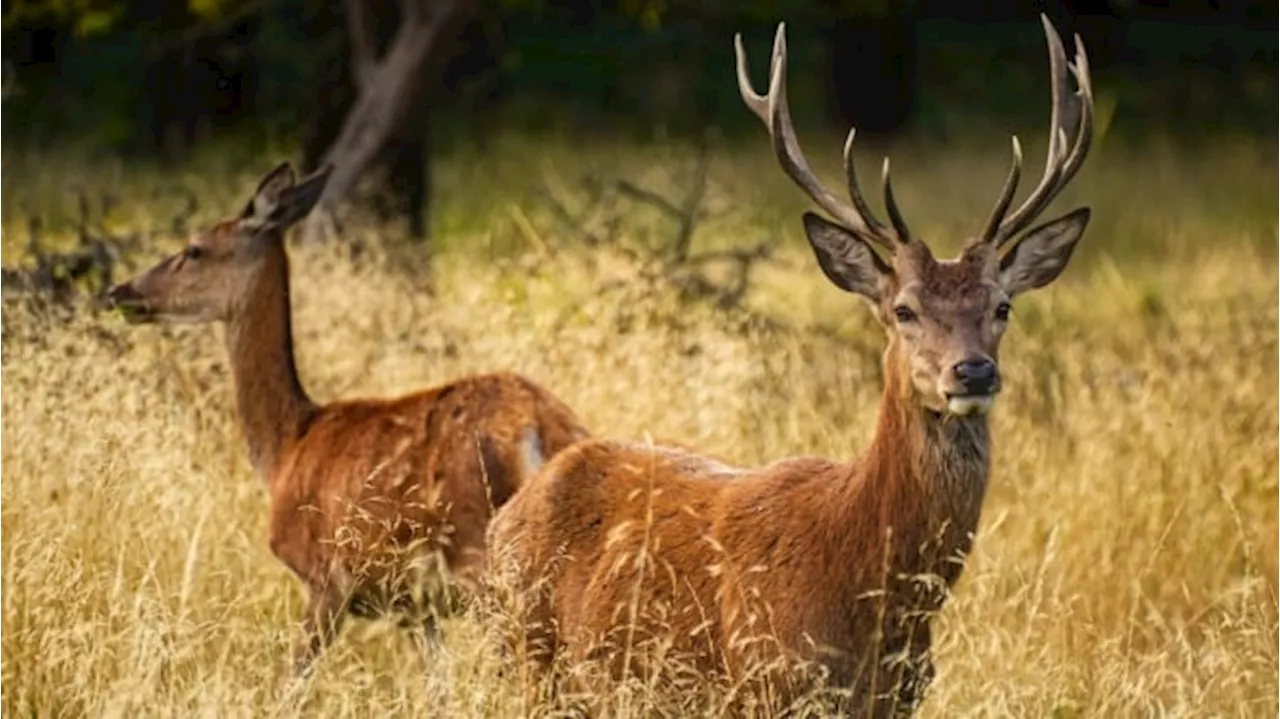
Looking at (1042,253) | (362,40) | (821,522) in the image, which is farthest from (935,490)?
(362,40)

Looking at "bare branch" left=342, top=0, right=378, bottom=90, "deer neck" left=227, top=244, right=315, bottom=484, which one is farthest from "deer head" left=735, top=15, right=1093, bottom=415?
"bare branch" left=342, top=0, right=378, bottom=90

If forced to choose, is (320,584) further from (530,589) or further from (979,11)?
(979,11)

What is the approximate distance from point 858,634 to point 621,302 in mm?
4385

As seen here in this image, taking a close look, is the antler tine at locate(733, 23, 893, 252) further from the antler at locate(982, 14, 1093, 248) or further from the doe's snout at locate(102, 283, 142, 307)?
the doe's snout at locate(102, 283, 142, 307)

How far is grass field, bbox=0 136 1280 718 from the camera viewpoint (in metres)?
6.78

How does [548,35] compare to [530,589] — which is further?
[548,35]

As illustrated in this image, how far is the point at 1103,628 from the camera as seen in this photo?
7.96 m

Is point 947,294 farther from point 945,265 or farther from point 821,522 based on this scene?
point 821,522

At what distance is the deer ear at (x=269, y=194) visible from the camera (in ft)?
29.5

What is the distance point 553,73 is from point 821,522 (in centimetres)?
2481

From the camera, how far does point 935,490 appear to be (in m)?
6.19

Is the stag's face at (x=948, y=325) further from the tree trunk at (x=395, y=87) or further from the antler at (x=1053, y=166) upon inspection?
the tree trunk at (x=395, y=87)

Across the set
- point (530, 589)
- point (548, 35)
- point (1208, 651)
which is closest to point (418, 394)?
point (530, 589)

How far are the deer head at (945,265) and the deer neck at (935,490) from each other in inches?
2.3
